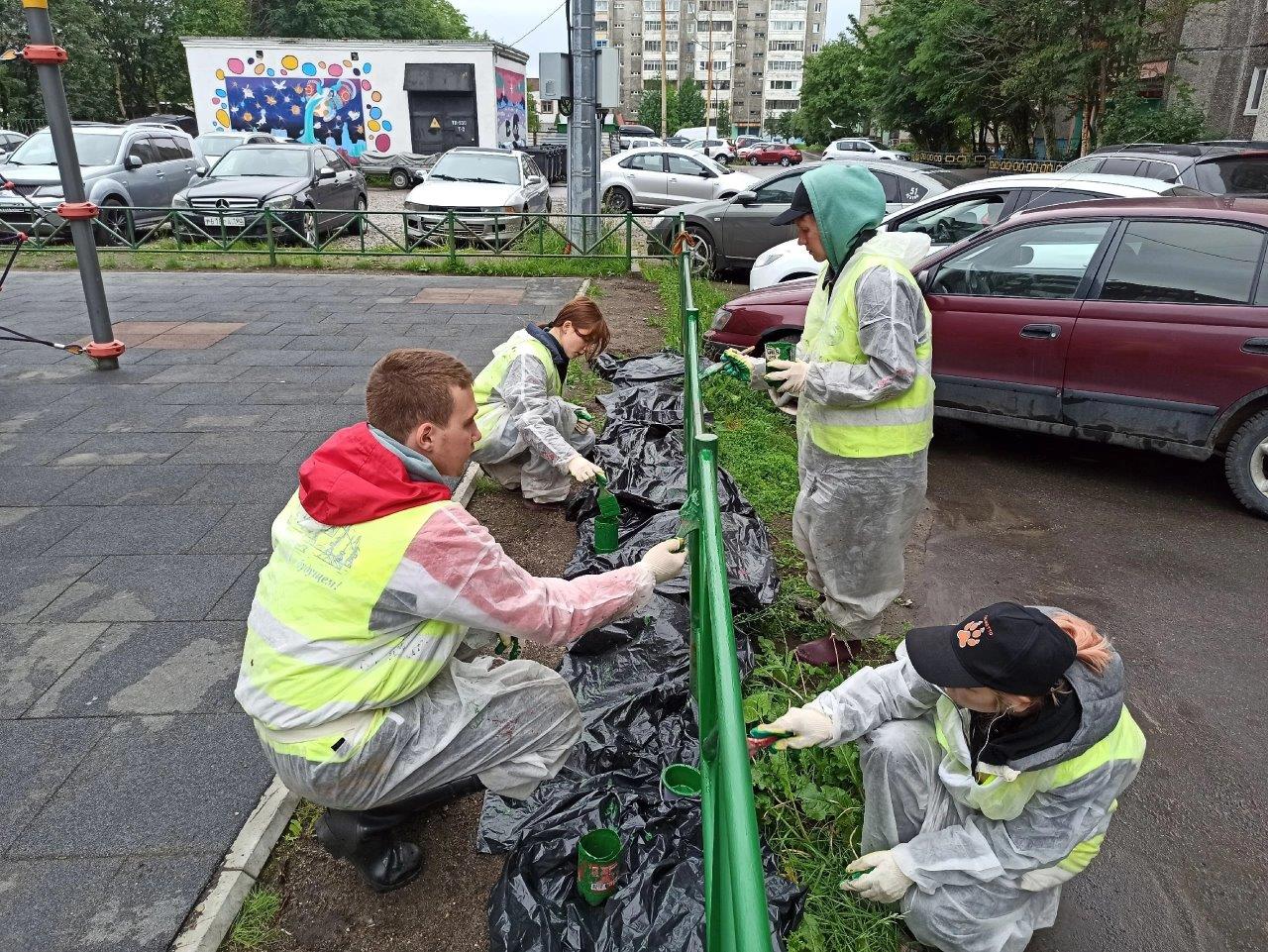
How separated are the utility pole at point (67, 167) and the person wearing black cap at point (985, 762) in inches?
276

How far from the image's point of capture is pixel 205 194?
1309 cm

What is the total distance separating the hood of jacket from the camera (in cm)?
204

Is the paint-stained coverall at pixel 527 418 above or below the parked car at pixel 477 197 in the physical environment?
below

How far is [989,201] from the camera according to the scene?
25.4ft

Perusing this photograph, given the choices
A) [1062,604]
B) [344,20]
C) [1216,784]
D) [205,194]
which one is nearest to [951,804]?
[1216,784]

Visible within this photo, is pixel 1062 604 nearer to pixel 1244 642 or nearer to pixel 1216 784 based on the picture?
pixel 1244 642

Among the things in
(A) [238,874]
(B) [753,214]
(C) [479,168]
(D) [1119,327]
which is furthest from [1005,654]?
(C) [479,168]

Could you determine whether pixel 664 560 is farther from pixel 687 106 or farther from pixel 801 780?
pixel 687 106

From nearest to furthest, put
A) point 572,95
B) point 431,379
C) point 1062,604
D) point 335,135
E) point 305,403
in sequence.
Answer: point 431,379 → point 1062,604 → point 305,403 → point 572,95 → point 335,135

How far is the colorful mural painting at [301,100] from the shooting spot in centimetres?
2536

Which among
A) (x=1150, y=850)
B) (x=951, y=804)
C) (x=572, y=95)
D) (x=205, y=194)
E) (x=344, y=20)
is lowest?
(x=1150, y=850)

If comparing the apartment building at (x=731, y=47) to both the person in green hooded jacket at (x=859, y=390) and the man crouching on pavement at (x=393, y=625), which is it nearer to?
the person in green hooded jacket at (x=859, y=390)

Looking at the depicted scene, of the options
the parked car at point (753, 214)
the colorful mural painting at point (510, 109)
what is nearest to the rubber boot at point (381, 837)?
the parked car at point (753, 214)

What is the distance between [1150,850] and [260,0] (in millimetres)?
54263
